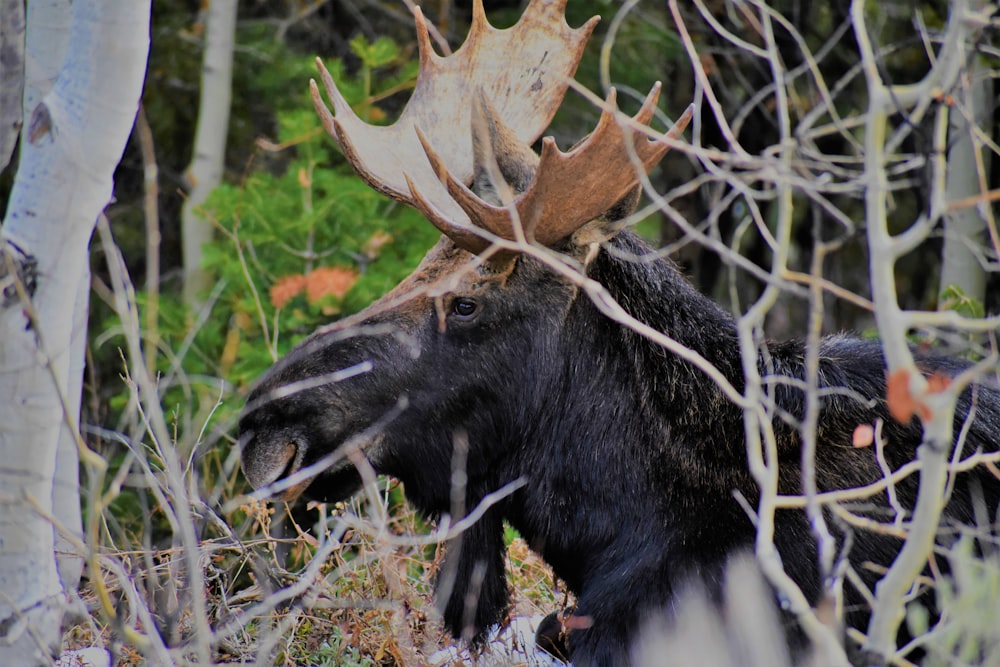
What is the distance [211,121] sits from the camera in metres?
8.21

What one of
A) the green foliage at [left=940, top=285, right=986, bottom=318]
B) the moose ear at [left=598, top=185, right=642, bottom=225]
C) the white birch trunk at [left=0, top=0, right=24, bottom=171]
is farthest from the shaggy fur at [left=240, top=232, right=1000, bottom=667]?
the green foliage at [left=940, top=285, right=986, bottom=318]

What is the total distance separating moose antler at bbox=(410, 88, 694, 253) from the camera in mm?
3713

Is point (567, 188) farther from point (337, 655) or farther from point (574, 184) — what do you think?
point (337, 655)

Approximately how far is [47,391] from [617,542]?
5.67ft

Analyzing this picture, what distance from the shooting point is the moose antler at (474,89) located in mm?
4668

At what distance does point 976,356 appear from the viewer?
5801mm

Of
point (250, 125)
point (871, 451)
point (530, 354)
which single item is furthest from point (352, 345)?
point (250, 125)

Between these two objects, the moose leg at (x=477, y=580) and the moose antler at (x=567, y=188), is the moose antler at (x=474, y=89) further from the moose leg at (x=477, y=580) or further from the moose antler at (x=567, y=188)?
the moose leg at (x=477, y=580)

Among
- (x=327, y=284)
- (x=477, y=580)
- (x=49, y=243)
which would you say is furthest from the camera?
(x=327, y=284)

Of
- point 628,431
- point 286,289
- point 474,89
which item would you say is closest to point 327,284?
point 286,289

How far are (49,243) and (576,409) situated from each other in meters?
1.65

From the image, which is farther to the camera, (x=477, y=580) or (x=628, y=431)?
(x=477, y=580)

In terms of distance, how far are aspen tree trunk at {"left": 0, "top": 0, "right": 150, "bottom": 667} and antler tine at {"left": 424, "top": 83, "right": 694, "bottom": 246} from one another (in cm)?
91

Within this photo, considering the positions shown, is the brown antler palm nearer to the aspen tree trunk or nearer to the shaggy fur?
the shaggy fur
